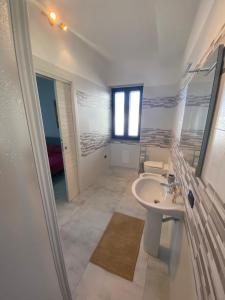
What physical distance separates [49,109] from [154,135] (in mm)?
2904

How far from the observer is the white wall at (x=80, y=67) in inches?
57.9

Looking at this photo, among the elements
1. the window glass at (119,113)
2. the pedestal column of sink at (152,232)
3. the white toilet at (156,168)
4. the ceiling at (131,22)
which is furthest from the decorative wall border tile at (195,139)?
the window glass at (119,113)

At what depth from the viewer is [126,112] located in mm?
3342

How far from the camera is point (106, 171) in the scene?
342 cm

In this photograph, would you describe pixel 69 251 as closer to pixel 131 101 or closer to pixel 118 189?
pixel 118 189

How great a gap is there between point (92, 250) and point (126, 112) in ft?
9.49

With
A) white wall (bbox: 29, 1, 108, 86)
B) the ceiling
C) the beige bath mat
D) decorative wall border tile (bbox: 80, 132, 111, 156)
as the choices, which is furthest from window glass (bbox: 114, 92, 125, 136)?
the beige bath mat

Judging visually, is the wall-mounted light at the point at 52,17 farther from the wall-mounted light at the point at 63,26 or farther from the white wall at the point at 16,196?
the white wall at the point at 16,196

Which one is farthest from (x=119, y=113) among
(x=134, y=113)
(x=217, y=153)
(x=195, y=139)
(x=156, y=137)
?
(x=217, y=153)

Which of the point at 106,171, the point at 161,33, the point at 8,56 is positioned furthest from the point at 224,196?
the point at 106,171

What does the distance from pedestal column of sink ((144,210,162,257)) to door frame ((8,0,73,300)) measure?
93 cm

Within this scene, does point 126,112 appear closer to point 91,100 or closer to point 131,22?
point 91,100

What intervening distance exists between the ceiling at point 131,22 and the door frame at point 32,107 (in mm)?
1391

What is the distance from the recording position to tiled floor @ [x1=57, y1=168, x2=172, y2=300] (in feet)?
3.67
